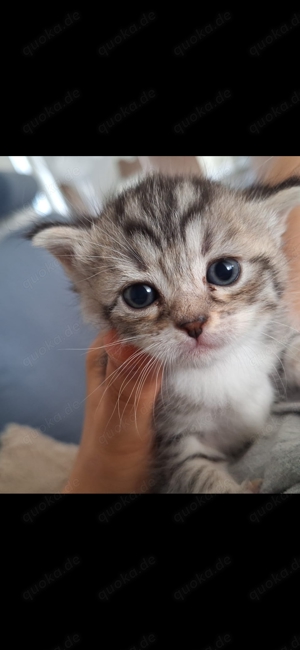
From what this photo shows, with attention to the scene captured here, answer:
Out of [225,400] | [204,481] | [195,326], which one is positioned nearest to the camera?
[195,326]

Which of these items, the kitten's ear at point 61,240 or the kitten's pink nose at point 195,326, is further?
the kitten's ear at point 61,240

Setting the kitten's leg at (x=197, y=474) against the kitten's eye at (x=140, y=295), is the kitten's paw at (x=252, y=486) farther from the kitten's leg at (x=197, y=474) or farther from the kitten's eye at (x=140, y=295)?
the kitten's eye at (x=140, y=295)

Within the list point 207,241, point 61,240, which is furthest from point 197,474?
point 61,240

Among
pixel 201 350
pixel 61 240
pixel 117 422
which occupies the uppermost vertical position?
pixel 61 240

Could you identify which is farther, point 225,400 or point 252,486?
point 225,400

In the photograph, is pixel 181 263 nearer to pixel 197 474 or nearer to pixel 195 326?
pixel 195 326

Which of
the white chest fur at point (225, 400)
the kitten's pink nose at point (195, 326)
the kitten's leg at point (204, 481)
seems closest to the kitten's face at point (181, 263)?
the kitten's pink nose at point (195, 326)
